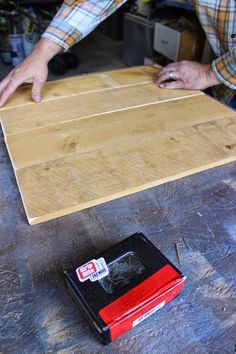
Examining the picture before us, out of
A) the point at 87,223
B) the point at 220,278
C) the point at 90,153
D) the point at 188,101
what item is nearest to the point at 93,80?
the point at 188,101

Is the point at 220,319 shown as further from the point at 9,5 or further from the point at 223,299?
the point at 9,5

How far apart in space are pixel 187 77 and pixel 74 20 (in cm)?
38

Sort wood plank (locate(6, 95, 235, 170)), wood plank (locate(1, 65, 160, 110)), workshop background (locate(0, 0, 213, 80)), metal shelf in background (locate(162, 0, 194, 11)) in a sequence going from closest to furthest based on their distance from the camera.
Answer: wood plank (locate(6, 95, 235, 170)), wood plank (locate(1, 65, 160, 110)), metal shelf in background (locate(162, 0, 194, 11)), workshop background (locate(0, 0, 213, 80))

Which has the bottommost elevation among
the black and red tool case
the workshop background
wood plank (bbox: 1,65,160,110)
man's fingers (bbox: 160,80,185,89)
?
Answer: the workshop background

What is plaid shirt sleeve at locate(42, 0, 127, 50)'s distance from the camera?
883 millimetres

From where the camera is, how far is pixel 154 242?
18.3 inches

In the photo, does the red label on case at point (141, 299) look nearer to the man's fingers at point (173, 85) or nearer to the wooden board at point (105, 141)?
the wooden board at point (105, 141)

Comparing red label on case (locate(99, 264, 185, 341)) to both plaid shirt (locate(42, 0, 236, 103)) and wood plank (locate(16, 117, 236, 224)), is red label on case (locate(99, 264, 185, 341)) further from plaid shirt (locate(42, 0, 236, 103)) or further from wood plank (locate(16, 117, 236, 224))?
plaid shirt (locate(42, 0, 236, 103))

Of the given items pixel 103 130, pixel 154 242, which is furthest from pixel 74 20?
pixel 154 242

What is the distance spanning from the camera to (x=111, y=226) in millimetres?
494

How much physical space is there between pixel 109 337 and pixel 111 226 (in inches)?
7.2

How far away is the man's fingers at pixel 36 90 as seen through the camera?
0.81 m

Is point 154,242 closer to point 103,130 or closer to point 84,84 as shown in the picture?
point 103,130

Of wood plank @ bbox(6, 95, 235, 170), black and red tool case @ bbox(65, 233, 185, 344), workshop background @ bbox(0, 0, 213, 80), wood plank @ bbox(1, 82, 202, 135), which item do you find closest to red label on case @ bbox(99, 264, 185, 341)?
black and red tool case @ bbox(65, 233, 185, 344)
